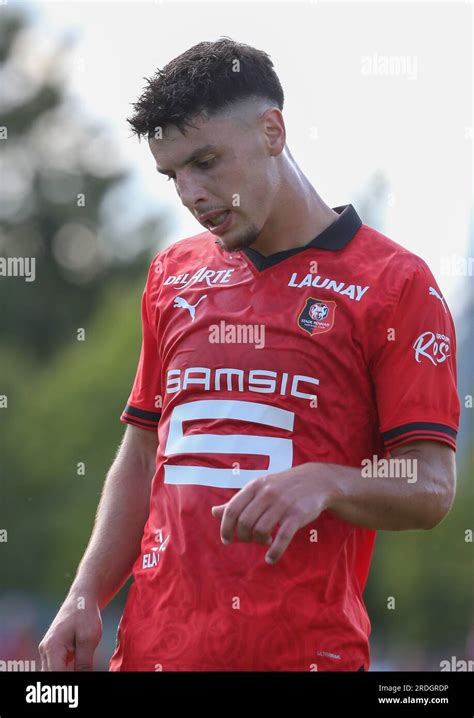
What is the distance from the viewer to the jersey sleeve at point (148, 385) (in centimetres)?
366

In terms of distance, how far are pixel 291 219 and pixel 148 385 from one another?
2.42 ft

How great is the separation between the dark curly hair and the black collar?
17.9 inches

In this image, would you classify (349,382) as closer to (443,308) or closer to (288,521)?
(443,308)

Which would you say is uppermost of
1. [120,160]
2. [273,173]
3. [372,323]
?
[120,160]

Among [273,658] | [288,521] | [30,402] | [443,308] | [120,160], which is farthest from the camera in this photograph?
[120,160]

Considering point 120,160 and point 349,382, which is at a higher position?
point 120,160

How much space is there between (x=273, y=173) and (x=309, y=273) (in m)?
0.34

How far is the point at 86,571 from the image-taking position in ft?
11.2

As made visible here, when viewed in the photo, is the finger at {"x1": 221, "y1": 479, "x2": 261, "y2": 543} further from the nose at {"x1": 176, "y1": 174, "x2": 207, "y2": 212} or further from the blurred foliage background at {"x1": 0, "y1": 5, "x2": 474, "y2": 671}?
the blurred foliage background at {"x1": 0, "y1": 5, "x2": 474, "y2": 671}

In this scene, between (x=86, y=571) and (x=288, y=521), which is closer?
(x=288, y=521)

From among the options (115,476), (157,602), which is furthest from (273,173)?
(157,602)
